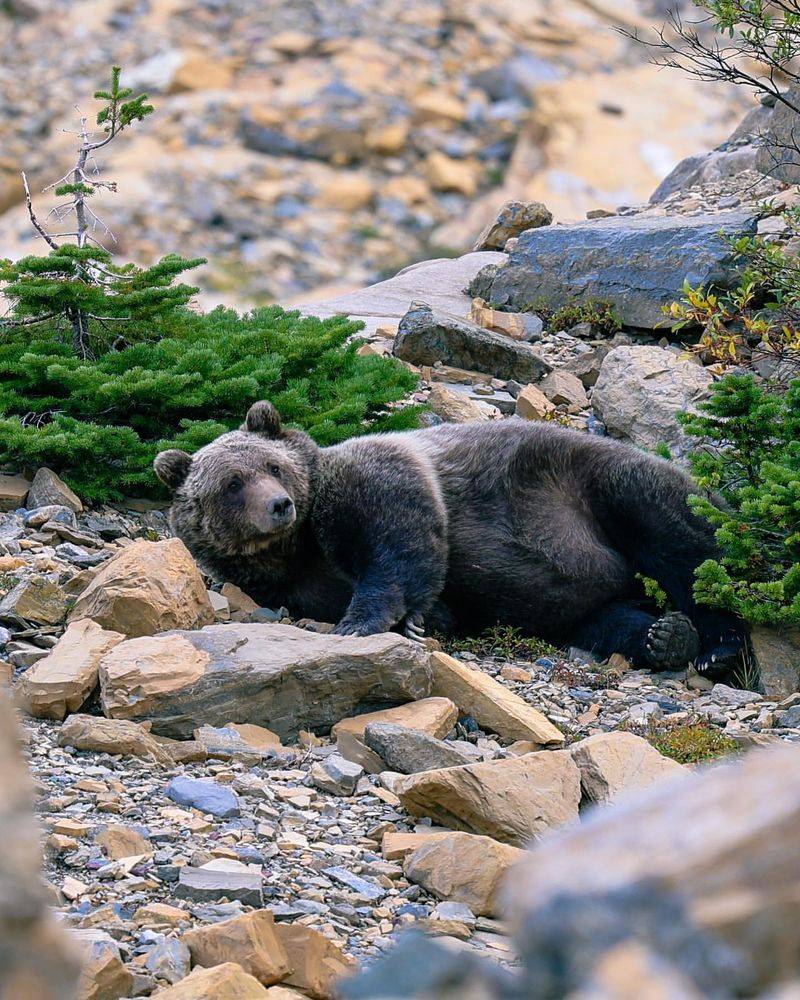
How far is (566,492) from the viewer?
669 cm

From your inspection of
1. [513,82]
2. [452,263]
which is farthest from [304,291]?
[452,263]

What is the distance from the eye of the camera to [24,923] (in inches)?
42.3

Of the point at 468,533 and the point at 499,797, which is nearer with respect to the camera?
the point at 499,797

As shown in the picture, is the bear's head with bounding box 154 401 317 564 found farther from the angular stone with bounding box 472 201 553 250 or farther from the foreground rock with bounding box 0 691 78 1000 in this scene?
the angular stone with bounding box 472 201 553 250

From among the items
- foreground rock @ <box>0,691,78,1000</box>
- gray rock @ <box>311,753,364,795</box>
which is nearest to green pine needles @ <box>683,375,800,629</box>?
gray rock @ <box>311,753,364,795</box>

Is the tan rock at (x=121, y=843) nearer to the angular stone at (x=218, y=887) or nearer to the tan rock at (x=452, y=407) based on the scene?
the angular stone at (x=218, y=887)

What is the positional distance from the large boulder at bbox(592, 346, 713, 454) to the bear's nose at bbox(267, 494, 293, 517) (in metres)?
2.91

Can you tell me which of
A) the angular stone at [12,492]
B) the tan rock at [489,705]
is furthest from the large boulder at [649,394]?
the angular stone at [12,492]

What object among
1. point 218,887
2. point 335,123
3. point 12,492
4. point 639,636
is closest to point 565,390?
point 639,636

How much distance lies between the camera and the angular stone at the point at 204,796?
3834 mm

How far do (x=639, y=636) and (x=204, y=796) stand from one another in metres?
3.07

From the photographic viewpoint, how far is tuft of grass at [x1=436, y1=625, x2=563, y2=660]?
6.32 m

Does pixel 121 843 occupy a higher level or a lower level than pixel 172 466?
higher

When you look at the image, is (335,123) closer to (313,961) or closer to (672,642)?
(672,642)
